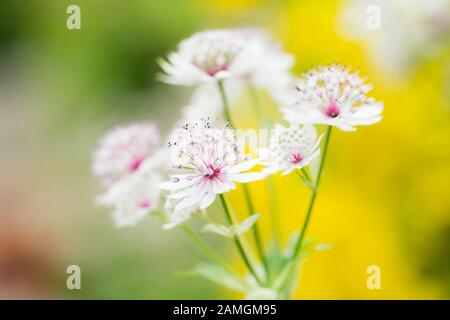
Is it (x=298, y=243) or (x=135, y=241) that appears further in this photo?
(x=135, y=241)

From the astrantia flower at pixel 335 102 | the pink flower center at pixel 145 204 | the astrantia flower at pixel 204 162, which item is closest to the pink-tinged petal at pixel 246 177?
the astrantia flower at pixel 204 162

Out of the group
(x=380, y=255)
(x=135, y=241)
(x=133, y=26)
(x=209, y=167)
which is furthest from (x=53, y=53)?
(x=209, y=167)

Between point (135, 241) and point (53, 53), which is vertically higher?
point (53, 53)

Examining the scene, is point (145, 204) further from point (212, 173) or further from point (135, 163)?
point (212, 173)

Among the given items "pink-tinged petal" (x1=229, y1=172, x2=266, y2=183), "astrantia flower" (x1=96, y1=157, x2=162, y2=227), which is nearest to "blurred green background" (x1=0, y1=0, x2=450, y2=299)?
"astrantia flower" (x1=96, y1=157, x2=162, y2=227)

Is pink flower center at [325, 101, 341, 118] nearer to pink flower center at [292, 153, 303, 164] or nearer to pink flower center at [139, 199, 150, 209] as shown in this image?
pink flower center at [292, 153, 303, 164]

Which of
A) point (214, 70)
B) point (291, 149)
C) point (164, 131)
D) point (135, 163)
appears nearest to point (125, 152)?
point (135, 163)

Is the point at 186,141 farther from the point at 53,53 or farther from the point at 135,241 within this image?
the point at 53,53
